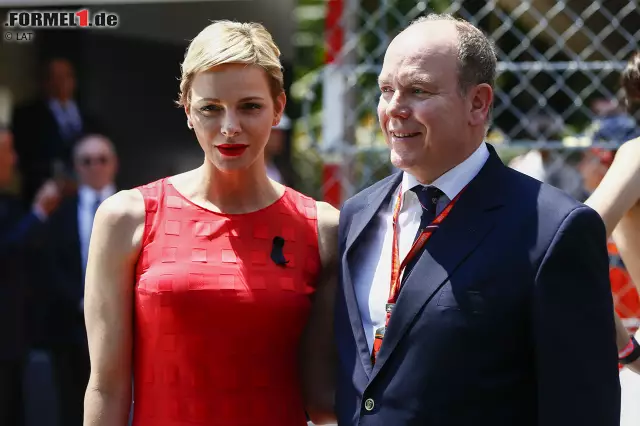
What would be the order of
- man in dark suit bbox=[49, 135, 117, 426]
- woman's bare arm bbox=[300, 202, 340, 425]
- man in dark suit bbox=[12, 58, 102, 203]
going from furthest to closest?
1. man in dark suit bbox=[49, 135, 117, 426]
2. man in dark suit bbox=[12, 58, 102, 203]
3. woman's bare arm bbox=[300, 202, 340, 425]

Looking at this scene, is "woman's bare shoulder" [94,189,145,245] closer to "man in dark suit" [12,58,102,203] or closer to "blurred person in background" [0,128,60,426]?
"man in dark suit" [12,58,102,203]

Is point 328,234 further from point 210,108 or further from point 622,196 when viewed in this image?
point 622,196

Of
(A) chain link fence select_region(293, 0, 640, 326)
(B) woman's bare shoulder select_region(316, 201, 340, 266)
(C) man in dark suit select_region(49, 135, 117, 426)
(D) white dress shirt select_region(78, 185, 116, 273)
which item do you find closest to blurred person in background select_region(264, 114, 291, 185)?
(A) chain link fence select_region(293, 0, 640, 326)

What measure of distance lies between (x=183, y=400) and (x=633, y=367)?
1.37 meters

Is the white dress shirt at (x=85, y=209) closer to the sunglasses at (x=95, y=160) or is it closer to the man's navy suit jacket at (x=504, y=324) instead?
the sunglasses at (x=95, y=160)

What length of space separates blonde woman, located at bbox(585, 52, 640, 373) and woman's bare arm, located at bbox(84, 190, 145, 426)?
133 centimetres

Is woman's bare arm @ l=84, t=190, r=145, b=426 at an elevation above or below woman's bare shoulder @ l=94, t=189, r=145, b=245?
below

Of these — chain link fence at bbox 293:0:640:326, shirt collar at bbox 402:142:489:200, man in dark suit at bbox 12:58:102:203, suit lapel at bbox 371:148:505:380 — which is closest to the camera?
suit lapel at bbox 371:148:505:380

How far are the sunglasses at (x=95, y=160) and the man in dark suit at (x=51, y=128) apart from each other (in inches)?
4.0

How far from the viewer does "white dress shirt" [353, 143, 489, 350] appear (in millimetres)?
2309

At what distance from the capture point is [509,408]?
2.15m

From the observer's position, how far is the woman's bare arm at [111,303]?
2535 millimetres

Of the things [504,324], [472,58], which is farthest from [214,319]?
[472,58]

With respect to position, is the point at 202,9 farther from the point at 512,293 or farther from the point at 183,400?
the point at 512,293
